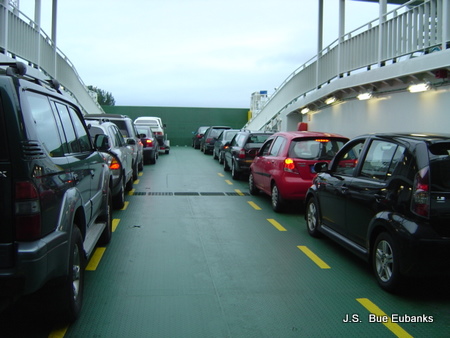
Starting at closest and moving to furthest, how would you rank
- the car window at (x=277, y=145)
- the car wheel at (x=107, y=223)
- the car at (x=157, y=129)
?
1. the car wheel at (x=107, y=223)
2. the car window at (x=277, y=145)
3. the car at (x=157, y=129)

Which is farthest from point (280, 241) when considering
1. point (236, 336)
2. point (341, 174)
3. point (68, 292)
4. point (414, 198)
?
point (68, 292)

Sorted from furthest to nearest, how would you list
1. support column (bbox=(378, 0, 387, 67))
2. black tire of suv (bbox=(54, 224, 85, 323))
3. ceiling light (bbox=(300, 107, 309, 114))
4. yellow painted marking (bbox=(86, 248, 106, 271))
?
ceiling light (bbox=(300, 107, 309, 114)) < support column (bbox=(378, 0, 387, 67)) < yellow painted marking (bbox=(86, 248, 106, 271)) < black tire of suv (bbox=(54, 224, 85, 323))

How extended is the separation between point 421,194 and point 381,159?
3.33 ft

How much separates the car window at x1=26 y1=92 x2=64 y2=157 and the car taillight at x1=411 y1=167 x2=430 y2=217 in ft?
11.1

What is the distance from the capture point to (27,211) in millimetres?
3139

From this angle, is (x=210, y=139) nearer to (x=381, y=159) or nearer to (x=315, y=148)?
(x=315, y=148)

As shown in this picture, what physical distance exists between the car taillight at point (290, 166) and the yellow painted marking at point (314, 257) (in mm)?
2497

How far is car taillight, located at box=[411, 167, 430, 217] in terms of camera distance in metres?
4.46

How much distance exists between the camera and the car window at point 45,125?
140 inches

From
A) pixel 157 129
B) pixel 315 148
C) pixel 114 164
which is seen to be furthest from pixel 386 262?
pixel 157 129

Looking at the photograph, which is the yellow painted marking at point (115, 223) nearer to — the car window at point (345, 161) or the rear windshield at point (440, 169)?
the car window at point (345, 161)

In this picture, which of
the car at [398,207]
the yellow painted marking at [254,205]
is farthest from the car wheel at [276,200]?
the car at [398,207]

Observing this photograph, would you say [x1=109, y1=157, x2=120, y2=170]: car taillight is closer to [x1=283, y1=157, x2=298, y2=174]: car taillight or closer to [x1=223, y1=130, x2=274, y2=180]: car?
[x1=283, y1=157, x2=298, y2=174]: car taillight

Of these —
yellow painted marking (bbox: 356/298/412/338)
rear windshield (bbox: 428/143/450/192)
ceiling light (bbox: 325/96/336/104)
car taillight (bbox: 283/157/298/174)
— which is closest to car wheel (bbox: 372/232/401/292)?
yellow painted marking (bbox: 356/298/412/338)
